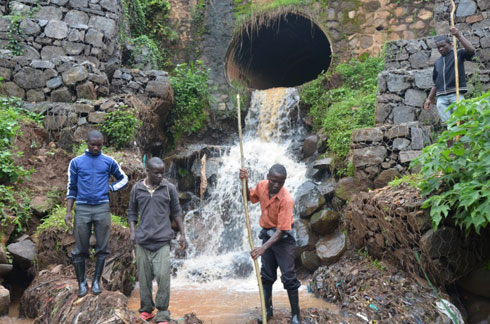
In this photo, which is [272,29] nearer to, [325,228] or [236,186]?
[236,186]

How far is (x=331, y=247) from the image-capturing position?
6.98 metres

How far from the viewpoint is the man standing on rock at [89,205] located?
4.36 meters

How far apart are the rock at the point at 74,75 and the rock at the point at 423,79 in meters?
6.64

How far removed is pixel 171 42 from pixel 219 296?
9.86m

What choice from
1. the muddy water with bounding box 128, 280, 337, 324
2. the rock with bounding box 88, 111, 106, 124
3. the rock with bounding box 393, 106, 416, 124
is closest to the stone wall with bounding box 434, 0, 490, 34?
the rock with bounding box 393, 106, 416, 124

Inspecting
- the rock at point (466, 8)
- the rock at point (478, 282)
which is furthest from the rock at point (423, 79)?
the rock at point (478, 282)

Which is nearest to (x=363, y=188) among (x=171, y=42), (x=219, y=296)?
(x=219, y=296)

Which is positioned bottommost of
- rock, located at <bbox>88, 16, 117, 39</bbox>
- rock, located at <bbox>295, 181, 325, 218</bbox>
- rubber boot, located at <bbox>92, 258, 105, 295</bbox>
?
rubber boot, located at <bbox>92, 258, 105, 295</bbox>

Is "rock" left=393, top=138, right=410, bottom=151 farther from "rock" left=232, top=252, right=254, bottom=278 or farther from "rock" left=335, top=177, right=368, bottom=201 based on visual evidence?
"rock" left=232, top=252, right=254, bottom=278

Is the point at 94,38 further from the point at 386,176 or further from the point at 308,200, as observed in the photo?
the point at 386,176

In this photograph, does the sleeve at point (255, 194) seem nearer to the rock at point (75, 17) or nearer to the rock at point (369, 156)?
the rock at point (369, 156)

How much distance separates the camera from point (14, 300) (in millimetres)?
5297

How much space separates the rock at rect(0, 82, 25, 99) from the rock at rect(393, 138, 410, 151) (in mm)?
7378

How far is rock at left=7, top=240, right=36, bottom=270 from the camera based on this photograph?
5410 mm
